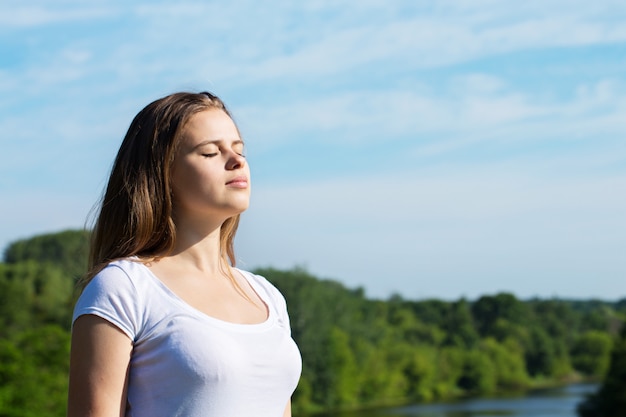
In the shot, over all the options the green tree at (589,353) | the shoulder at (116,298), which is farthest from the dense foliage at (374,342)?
the shoulder at (116,298)

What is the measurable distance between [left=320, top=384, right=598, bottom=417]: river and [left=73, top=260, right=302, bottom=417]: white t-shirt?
35250 mm

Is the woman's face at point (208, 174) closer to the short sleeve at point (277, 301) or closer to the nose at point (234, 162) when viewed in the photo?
the nose at point (234, 162)

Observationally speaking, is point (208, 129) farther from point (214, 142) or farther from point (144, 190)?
point (144, 190)

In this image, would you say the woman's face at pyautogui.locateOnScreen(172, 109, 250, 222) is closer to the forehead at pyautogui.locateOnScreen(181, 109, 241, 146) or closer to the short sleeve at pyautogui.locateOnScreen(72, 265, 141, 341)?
the forehead at pyautogui.locateOnScreen(181, 109, 241, 146)

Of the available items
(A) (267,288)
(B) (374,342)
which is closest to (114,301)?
(A) (267,288)

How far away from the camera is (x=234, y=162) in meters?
1.78

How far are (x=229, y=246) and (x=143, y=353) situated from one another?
15.7 inches

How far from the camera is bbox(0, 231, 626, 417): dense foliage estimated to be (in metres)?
28.8

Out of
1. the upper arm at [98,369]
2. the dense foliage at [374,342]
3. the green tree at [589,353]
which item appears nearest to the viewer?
the upper arm at [98,369]

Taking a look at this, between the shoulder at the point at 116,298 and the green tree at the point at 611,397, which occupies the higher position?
the shoulder at the point at 116,298

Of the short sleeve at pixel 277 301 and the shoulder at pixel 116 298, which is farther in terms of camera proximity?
the short sleeve at pixel 277 301

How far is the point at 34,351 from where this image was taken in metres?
28.6

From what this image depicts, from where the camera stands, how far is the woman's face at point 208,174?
1.76 metres

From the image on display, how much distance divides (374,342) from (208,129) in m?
48.5
